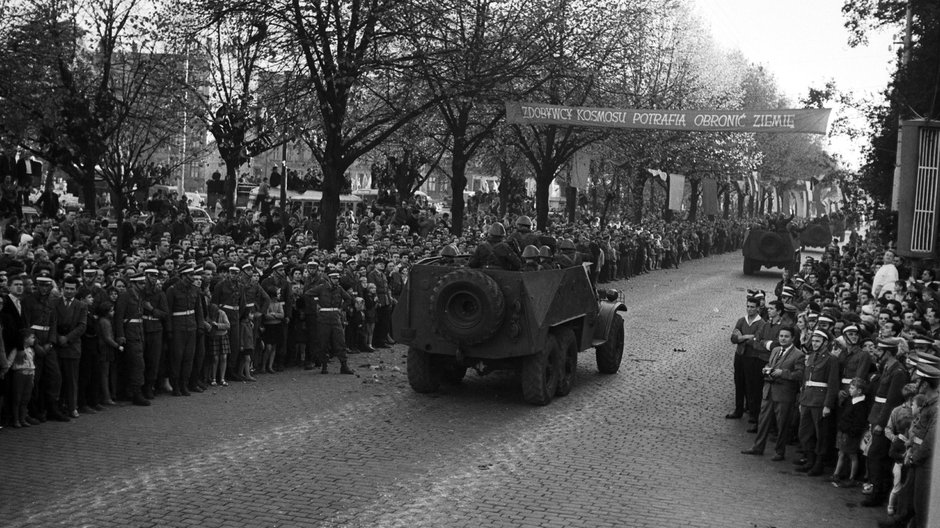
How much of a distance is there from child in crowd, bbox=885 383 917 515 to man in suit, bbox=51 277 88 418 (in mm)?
8692

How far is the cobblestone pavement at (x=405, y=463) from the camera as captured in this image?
30.8 ft

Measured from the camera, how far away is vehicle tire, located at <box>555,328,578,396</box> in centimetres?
1528

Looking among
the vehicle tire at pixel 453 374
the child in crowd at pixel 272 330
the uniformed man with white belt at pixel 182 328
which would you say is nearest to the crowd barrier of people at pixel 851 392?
the vehicle tire at pixel 453 374

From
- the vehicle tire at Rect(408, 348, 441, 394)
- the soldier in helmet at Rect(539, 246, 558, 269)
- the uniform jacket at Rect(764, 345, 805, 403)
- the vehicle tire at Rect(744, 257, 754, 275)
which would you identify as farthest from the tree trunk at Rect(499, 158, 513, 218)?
the uniform jacket at Rect(764, 345, 805, 403)

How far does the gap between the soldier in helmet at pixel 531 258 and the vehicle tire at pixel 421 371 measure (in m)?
1.80

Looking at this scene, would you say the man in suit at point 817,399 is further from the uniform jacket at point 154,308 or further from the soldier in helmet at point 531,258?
the uniform jacket at point 154,308

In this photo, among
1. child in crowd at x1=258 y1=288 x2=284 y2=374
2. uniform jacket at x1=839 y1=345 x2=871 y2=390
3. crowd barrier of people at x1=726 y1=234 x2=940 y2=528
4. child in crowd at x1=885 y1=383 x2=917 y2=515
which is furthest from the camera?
child in crowd at x1=258 y1=288 x2=284 y2=374

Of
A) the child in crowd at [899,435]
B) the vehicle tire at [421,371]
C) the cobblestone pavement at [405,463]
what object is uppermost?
the child in crowd at [899,435]

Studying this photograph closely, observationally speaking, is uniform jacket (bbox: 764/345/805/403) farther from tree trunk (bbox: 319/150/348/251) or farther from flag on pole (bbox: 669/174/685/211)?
flag on pole (bbox: 669/174/685/211)

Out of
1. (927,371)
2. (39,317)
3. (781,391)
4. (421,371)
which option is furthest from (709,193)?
(927,371)

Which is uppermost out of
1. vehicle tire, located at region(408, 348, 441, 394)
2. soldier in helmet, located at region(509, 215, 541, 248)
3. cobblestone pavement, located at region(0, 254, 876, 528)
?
soldier in helmet, located at region(509, 215, 541, 248)

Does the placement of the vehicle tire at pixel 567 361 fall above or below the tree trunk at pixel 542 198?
below

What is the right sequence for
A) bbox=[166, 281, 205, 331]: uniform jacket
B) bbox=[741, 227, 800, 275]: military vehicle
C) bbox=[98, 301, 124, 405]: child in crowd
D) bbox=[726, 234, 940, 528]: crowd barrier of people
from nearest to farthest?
bbox=[726, 234, 940, 528]: crowd barrier of people, bbox=[98, 301, 124, 405]: child in crowd, bbox=[166, 281, 205, 331]: uniform jacket, bbox=[741, 227, 800, 275]: military vehicle

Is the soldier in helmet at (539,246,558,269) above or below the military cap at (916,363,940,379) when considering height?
above
